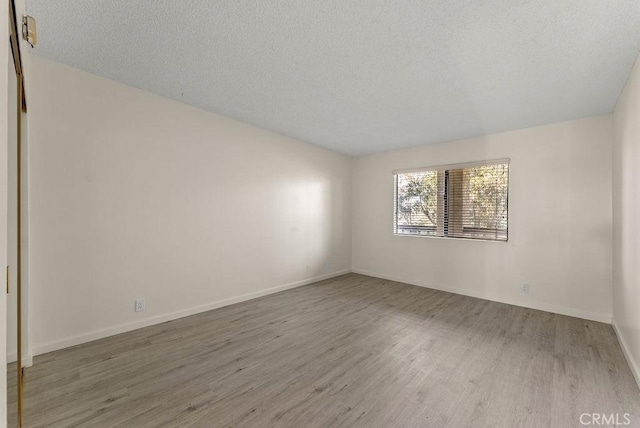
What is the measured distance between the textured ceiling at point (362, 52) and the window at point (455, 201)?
41.1 inches

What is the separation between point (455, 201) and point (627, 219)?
2153 mm

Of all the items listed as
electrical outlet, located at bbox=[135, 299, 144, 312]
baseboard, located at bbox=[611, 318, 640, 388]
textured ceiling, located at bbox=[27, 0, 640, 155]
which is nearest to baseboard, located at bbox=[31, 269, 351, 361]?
electrical outlet, located at bbox=[135, 299, 144, 312]

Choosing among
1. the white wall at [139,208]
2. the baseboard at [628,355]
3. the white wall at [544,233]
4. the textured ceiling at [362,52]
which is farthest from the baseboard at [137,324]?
the baseboard at [628,355]

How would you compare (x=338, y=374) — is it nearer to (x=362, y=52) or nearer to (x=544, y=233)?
(x=362, y=52)

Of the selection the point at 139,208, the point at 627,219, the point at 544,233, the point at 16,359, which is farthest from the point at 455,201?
the point at 16,359

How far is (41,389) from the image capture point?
196 centimetres

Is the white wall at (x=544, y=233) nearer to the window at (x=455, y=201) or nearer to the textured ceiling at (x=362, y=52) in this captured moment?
the window at (x=455, y=201)

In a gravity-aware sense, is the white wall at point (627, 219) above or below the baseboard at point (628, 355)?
above

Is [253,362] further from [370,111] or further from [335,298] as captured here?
[370,111]

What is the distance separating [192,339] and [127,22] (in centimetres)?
272

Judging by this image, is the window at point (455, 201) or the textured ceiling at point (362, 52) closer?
the textured ceiling at point (362, 52)

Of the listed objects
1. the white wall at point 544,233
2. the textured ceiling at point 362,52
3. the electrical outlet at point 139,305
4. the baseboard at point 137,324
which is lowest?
the baseboard at point 137,324

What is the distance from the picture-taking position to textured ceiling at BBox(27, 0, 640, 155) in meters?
1.78

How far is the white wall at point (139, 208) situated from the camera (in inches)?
97.2
